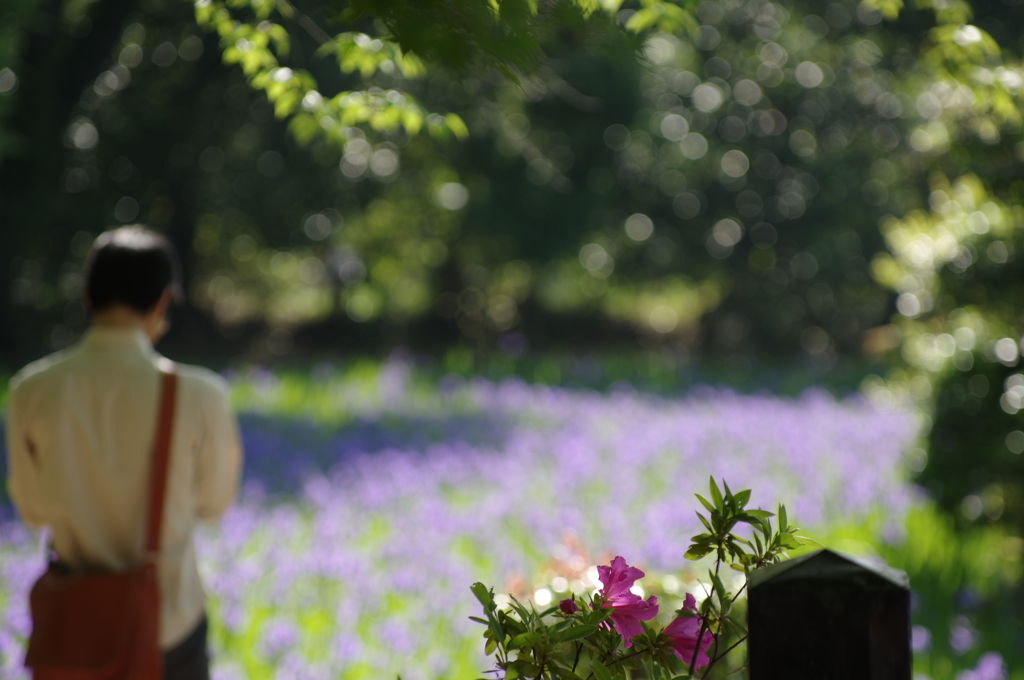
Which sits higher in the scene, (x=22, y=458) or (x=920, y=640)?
(x=22, y=458)

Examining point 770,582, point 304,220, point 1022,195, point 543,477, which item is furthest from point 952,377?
point 304,220

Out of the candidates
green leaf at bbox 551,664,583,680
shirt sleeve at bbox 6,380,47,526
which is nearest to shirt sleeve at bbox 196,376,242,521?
shirt sleeve at bbox 6,380,47,526

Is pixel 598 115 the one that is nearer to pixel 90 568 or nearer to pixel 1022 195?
pixel 1022 195

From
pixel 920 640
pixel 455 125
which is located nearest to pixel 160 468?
pixel 455 125

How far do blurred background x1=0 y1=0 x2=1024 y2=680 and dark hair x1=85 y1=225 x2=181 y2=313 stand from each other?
1923 mm

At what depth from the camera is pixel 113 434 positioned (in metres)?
1.90

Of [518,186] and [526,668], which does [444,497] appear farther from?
[518,186]

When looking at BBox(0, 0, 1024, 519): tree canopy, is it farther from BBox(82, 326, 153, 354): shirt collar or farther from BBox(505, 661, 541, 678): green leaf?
BBox(505, 661, 541, 678): green leaf

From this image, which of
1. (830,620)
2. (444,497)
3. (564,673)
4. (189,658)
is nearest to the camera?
(830,620)

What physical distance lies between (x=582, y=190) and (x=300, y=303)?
55.7 ft

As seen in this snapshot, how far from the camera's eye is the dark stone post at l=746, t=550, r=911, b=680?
990 mm

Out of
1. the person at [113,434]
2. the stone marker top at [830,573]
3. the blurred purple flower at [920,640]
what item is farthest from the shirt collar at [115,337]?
the blurred purple flower at [920,640]

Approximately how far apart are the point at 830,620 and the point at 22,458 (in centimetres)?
174

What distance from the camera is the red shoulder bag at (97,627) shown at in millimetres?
1746
